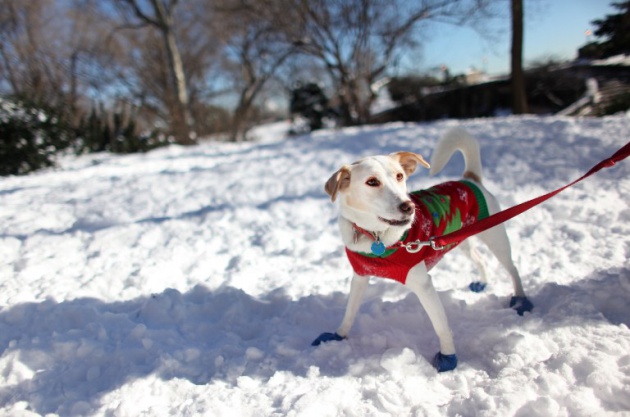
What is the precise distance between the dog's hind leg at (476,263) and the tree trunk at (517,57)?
30.8ft

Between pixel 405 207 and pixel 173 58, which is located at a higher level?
pixel 173 58

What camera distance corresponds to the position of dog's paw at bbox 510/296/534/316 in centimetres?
261

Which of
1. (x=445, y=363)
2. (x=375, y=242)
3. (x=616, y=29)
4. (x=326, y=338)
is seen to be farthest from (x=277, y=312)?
(x=616, y=29)

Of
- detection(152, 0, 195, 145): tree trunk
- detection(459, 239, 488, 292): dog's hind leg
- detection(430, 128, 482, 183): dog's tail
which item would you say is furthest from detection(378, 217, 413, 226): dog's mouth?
detection(152, 0, 195, 145): tree trunk

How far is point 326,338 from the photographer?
8.07 ft

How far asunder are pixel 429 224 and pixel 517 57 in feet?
33.8

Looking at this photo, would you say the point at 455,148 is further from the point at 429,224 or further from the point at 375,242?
the point at 375,242

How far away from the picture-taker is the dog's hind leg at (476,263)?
9.82 ft

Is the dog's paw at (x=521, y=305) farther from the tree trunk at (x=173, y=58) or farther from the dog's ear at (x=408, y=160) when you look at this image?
the tree trunk at (x=173, y=58)

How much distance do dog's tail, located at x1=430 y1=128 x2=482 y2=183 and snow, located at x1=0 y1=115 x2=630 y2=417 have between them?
98 cm

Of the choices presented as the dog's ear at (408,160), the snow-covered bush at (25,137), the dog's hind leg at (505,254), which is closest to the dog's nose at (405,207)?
the dog's ear at (408,160)

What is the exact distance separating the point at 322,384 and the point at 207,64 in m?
23.0

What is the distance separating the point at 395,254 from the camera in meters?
2.11

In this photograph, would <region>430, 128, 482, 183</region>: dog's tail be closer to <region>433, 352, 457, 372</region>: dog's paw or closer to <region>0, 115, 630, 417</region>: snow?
<region>0, 115, 630, 417</region>: snow
